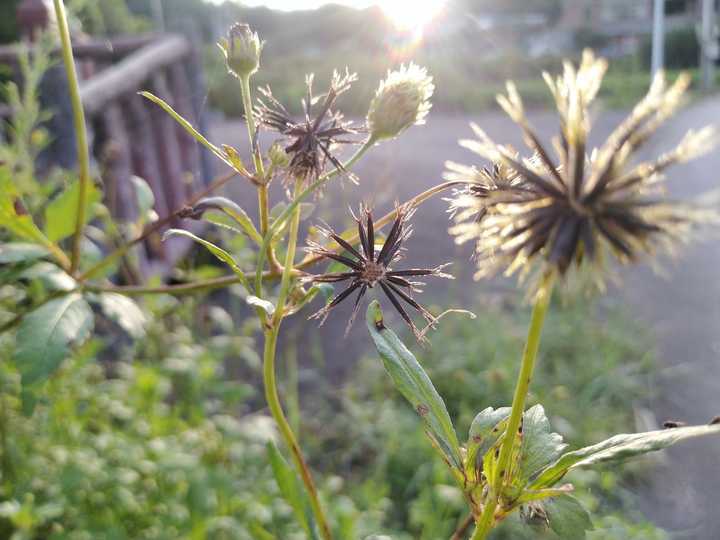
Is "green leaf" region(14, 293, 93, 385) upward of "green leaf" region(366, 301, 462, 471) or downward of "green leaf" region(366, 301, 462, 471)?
upward

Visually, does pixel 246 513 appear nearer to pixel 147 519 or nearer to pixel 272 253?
pixel 147 519

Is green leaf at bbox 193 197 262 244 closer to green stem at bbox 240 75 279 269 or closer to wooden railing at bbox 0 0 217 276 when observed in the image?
green stem at bbox 240 75 279 269

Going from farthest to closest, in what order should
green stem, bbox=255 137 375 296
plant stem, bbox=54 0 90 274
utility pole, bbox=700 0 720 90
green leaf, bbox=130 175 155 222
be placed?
utility pole, bbox=700 0 720 90, green leaf, bbox=130 175 155 222, plant stem, bbox=54 0 90 274, green stem, bbox=255 137 375 296

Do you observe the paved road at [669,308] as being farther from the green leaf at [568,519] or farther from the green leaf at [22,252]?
the green leaf at [568,519]

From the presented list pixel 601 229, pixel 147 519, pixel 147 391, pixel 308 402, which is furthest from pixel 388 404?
pixel 601 229

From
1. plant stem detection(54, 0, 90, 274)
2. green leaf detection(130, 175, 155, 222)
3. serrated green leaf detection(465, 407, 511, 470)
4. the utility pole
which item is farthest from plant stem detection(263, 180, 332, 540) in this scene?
the utility pole

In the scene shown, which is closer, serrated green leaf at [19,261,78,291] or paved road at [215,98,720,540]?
serrated green leaf at [19,261,78,291]
